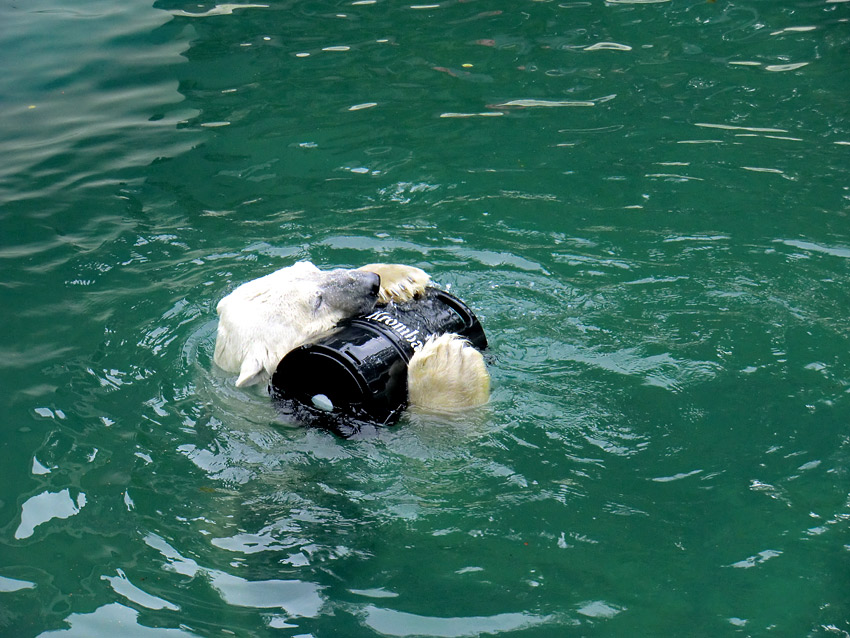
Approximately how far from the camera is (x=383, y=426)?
4.21 meters

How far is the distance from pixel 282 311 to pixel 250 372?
14.6 inches

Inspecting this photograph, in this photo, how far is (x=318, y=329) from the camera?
14.3 feet

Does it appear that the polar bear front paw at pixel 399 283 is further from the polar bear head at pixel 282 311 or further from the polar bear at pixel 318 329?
the polar bear head at pixel 282 311

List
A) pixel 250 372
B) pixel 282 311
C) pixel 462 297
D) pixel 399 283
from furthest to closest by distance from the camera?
1. pixel 462 297
2. pixel 399 283
3. pixel 282 311
4. pixel 250 372

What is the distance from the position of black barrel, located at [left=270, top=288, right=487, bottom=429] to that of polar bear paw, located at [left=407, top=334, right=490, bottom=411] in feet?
0.18

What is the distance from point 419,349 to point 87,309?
98.8 inches

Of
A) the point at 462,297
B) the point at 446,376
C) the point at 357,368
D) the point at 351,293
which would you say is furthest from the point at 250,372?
the point at 462,297

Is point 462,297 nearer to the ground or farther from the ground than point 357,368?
nearer to the ground

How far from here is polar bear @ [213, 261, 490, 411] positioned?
414cm

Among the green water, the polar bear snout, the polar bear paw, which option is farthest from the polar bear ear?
the polar bear paw

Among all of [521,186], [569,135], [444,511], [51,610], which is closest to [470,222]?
[521,186]

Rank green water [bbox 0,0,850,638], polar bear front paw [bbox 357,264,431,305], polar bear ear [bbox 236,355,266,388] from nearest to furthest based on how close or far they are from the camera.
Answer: green water [bbox 0,0,850,638], polar bear ear [bbox 236,355,266,388], polar bear front paw [bbox 357,264,431,305]

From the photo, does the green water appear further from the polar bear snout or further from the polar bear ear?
the polar bear snout

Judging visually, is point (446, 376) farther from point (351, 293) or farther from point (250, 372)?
point (250, 372)
